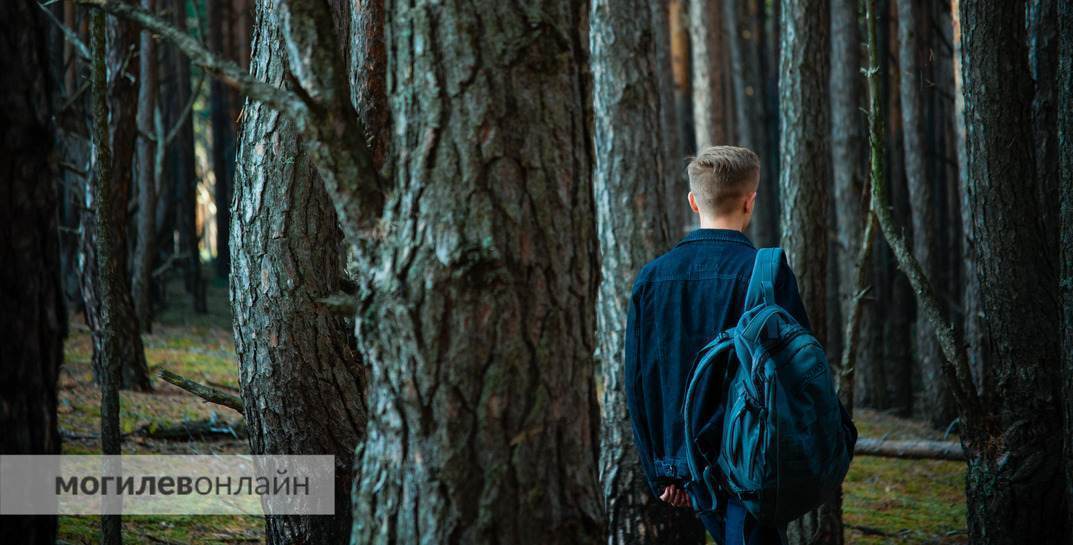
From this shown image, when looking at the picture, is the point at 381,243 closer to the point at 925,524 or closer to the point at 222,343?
the point at 925,524

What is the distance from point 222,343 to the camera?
1169 cm

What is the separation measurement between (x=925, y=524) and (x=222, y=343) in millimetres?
8406

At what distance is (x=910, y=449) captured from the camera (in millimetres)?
6480

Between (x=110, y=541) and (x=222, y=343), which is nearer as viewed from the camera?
(x=110, y=541)

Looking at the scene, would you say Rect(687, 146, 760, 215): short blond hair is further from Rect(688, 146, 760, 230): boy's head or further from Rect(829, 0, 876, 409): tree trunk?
Rect(829, 0, 876, 409): tree trunk

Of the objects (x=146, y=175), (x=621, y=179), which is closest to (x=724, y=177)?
(x=621, y=179)

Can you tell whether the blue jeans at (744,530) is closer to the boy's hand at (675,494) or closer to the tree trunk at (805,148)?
the boy's hand at (675,494)

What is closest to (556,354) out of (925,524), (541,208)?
(541,208)

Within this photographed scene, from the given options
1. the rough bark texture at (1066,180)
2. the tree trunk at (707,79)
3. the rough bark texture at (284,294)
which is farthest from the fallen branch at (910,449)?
the tree trunk at (707,79)

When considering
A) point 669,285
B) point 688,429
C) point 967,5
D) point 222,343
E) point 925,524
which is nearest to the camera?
point 688,429

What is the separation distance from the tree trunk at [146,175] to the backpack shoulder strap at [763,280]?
799 cm

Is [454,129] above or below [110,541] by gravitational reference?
above

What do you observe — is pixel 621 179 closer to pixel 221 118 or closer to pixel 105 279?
pixel 105 279

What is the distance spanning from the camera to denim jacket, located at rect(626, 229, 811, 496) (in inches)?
130
